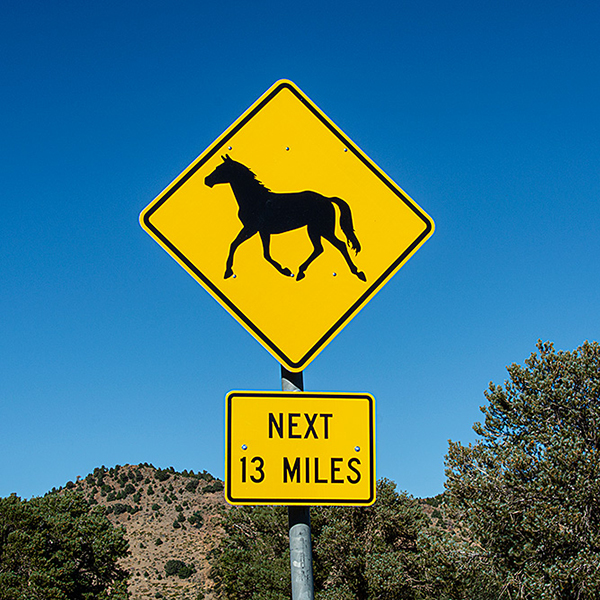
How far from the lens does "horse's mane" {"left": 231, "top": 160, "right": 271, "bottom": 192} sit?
2.79m

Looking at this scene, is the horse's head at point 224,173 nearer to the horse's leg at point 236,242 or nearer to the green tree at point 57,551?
the horse's leg at point 236,242

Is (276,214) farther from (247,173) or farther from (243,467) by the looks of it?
(243,467)

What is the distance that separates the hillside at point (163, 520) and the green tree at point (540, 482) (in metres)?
49.2

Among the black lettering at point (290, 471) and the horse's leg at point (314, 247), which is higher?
the horse's leg at point (314, 247)

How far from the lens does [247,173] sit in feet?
9.19

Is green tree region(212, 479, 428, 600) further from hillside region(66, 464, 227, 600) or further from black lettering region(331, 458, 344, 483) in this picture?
hillside region(66, 464, 227, 600)

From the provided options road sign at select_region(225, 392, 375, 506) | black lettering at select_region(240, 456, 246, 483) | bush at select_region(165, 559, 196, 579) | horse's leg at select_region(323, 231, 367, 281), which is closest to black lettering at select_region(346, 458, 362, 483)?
road sign at select_region(225, 392, 375, 506)

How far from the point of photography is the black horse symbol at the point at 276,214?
2736mm

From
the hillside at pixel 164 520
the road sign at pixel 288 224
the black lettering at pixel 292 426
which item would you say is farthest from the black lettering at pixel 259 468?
the hillside at pixel 164 520

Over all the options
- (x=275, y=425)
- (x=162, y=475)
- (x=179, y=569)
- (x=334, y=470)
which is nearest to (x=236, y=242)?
(x=275, y=425)

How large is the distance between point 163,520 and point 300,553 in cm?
9458

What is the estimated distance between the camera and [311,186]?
9.35 ft

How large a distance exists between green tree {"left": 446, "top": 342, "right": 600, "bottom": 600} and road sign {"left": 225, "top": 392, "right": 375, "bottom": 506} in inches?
835

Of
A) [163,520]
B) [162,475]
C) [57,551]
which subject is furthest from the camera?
[162,475]
